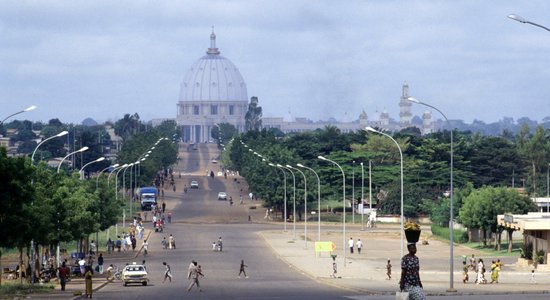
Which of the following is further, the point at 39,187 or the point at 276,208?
the point at 276,208

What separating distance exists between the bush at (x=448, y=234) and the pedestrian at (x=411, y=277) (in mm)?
74568

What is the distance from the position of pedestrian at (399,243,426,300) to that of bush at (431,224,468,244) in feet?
245

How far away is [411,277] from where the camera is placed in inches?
1190

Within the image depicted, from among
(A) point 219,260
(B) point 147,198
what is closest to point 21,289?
(A) point 219,260

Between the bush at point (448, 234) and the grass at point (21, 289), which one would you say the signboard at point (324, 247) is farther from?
the grass at point (21, 289)

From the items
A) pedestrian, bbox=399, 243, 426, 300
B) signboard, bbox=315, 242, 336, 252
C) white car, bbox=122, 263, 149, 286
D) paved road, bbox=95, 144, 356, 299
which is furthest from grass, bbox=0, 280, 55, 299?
signboard, bbox=315, 242, 336, 252

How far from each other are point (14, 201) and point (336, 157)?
11216 centimetres

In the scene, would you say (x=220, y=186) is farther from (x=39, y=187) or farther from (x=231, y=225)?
(x=39, y=187)

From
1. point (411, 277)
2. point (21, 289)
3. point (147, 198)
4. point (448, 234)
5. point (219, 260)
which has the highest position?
point (147, 198)

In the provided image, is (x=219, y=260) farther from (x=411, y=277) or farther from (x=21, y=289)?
(x=411, y=277)

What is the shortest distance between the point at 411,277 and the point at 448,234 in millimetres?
81955

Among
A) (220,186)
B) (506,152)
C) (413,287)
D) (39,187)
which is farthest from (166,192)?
(413,287)

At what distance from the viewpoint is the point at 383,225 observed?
13200cm

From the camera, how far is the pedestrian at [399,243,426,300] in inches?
1184
